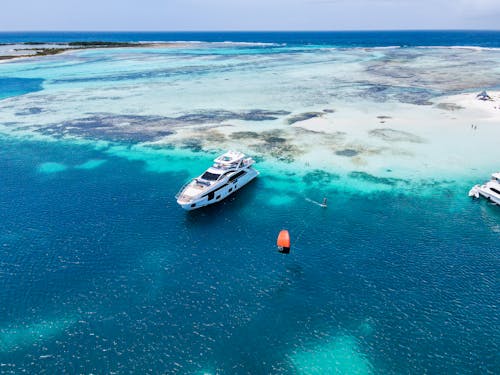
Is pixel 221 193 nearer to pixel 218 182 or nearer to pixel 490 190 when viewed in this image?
pixel 218 182

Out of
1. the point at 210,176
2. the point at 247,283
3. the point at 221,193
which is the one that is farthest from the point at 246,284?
the point at 210,176

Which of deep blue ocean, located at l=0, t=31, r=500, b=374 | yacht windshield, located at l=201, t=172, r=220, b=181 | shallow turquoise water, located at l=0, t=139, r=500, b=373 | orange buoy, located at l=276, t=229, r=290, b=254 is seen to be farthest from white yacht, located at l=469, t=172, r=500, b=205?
yacht windshield, located at l=201, t=172, r=220, b=181

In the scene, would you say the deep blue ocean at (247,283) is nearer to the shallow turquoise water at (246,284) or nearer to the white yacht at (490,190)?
the shallow turquoise water at (246,284)

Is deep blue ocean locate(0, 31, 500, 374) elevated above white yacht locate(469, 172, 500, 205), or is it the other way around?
white yacht locate(469, 172, 500, 205)

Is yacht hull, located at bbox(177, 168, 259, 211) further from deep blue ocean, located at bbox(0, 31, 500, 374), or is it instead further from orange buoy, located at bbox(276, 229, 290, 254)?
orange buoy, located at bbox(276, 229, 290, 254)

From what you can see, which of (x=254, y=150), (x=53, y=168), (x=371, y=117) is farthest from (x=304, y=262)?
Answer: (x=371, y=117)

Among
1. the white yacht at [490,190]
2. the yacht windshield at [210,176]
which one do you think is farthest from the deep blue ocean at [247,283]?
the yacht windshield at [210,176]

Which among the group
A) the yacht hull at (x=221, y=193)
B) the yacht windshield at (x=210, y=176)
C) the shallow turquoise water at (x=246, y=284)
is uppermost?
the yacht windshield at (x=210, y=176)
